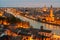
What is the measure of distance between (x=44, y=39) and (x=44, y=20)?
9.60 ft

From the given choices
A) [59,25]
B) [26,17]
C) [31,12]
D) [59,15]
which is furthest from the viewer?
[26,17]

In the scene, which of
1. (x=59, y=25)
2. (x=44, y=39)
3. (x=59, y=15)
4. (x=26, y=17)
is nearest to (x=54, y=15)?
(x=59, y=15)

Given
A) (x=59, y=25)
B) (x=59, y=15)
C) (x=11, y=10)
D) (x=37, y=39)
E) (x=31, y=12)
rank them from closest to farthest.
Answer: (x=37, y=39)
(x=59, y=25)
(x=59, y=15)
(x=31, y=12)
(x=11, y=10)

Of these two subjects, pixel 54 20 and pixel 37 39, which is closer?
pixel 37 39

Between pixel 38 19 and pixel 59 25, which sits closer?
pixel 59 25

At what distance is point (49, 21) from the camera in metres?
6.56

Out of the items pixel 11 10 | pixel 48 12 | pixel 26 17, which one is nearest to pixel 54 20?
pixel 48 12

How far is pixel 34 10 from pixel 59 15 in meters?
1.07

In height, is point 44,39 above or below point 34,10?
below

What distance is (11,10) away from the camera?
332 inches

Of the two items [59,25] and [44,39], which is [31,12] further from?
[44,39]

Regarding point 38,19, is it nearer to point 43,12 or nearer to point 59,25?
point 43,12

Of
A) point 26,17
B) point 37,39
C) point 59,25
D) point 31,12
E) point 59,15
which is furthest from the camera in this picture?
point 26,17

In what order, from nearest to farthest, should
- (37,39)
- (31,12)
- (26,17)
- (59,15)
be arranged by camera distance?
(37,39) → (59,15) → (31,12) → (26,17)
